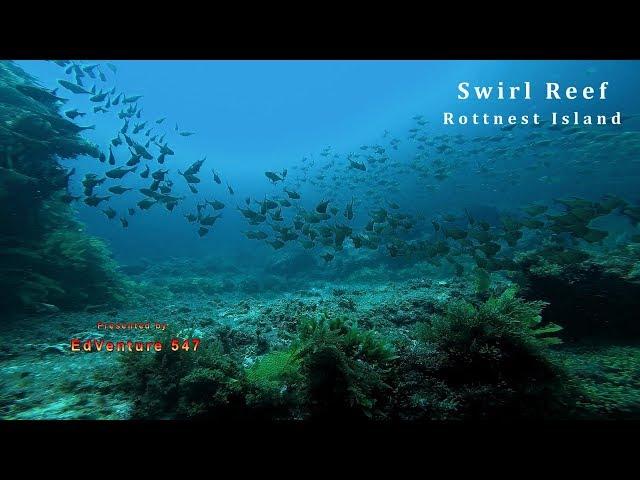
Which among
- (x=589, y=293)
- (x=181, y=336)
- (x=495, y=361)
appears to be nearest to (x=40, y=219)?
(x=181, y=336)

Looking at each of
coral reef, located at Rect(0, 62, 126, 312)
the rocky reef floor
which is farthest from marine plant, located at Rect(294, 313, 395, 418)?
coral reef, located at Rect(0, 62, 126, 312)

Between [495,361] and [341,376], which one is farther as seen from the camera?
[495,361]

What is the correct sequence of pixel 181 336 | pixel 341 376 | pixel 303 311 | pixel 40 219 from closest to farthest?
pixel 341 376, pixel 181 336, pixel 303 311, pixel 40 219

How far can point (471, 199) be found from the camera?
4034 cm

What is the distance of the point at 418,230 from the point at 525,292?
17.8 metres

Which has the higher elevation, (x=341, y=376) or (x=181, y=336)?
(x=181, y=336)

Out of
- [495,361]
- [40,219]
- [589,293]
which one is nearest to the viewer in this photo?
[495,361]

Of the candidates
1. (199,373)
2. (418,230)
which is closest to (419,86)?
(418,230)

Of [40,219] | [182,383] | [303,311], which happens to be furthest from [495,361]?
[40,219]

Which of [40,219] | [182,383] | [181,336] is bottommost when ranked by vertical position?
[182,383]

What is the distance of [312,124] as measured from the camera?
9819 cm

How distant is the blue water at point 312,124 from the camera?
40447 mm

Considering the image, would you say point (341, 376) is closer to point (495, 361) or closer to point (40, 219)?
point (495, 361)

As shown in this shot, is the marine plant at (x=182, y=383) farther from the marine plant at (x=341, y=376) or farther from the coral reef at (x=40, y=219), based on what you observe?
the coral reef at (x=40, y=219)
